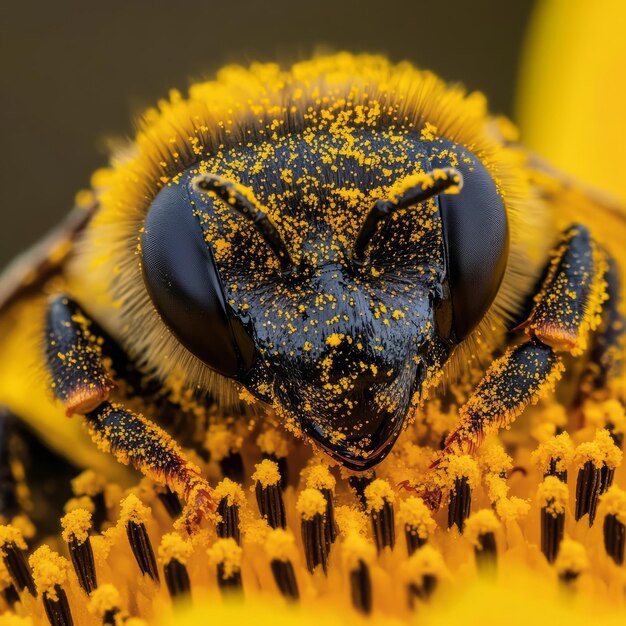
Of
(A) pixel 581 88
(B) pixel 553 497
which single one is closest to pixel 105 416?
(B) pixel 553 497

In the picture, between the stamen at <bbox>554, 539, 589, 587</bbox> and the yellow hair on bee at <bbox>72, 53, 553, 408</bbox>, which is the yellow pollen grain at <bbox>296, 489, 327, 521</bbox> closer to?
the yellow hair on bee at <bbox>72, 53, 553, 408</bbox>

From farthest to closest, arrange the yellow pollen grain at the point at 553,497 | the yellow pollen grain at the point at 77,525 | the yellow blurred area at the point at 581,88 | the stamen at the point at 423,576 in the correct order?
the yellow blurred area at the point at 581,88, the yellow pollen grain at the point at 77,525, the yellow pollen grain at the point at 553,497, the stamen at the point at 423,576

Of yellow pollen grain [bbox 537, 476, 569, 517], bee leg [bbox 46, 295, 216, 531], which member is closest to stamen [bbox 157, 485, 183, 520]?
bee leg [bbox 46, 295, 216, 531]

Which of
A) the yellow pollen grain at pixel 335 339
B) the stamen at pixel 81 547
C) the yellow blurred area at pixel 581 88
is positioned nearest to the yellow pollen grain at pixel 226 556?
the stamen at pixel 81 547

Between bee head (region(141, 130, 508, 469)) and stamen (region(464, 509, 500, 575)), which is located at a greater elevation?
bee head (region(141, 130, 508, 469))

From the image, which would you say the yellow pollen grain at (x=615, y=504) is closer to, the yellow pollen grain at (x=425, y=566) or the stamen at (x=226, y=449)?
the yellow pollen grain at (x=425, y=566)

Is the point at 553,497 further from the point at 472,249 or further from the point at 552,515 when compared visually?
the point at 472,249
